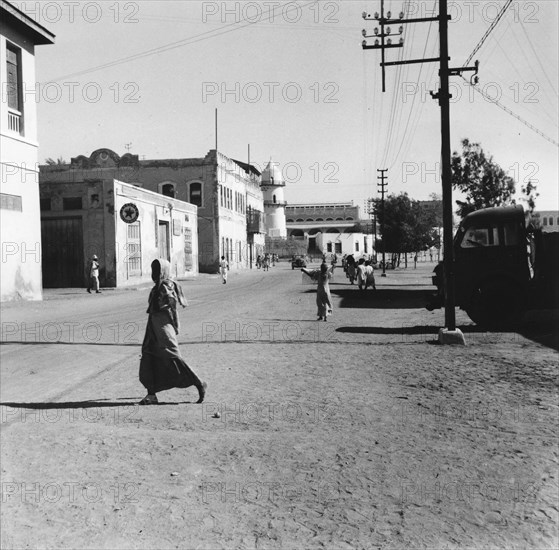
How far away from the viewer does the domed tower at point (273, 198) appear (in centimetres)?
9650

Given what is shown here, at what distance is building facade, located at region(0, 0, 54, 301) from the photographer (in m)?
20.3

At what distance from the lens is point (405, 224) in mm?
59062

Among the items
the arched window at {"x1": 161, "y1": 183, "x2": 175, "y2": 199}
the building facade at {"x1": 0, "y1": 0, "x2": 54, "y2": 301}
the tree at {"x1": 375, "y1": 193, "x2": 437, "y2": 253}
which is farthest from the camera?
the tree at {"x1": 375, "y1": 193, "x2": 437, "y2": 253}

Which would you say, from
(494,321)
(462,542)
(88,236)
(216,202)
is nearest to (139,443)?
(462,542)

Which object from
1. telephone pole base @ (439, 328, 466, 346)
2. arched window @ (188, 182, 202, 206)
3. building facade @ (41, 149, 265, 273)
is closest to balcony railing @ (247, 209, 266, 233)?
building facade @ (41, 149, 265, 273)

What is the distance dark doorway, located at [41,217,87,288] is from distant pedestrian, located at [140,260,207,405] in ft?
81.6

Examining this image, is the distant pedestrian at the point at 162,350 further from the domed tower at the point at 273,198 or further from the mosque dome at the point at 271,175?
the mosque dome at the point at 271,175

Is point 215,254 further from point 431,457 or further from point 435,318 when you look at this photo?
point 431,457

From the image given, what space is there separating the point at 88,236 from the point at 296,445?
26.6 m

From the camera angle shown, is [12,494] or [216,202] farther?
[216,202]

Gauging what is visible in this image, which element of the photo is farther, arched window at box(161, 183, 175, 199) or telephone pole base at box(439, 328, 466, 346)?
arched window at box(161, 183, 175, 199)

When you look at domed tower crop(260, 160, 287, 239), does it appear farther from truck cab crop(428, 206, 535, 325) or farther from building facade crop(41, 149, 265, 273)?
truck cab crop(428, 206, 535, 325)

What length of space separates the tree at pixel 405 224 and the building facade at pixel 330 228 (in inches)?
1411

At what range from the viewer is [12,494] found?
4703 mm
